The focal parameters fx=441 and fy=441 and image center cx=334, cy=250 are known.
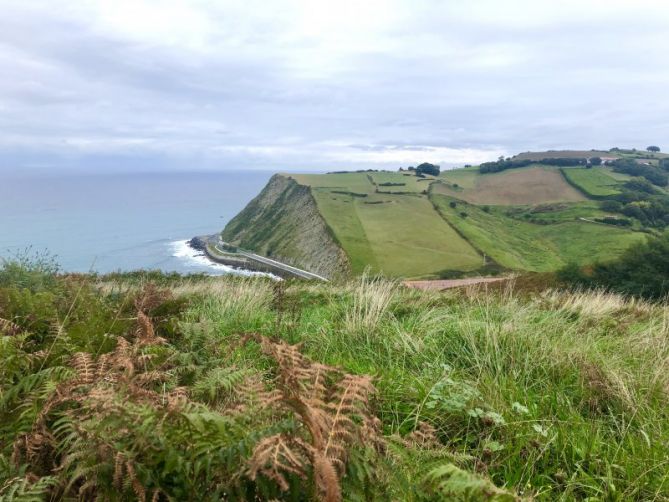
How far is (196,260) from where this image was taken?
106 meters

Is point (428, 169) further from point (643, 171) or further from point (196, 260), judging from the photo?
point (196, 260)

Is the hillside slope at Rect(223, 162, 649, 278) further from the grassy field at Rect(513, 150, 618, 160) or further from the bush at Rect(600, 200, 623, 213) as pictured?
the grassy field at Rect(513, 150, 618, 160)

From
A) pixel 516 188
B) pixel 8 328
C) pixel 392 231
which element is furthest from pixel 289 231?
pixel 8 328

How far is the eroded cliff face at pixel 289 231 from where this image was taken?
93.3 meters

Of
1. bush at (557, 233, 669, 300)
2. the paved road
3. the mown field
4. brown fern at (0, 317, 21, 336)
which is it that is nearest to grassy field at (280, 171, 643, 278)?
the mown field

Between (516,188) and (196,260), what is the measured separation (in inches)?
4278

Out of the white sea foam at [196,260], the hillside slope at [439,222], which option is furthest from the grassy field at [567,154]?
the white sea foam at [196,260]

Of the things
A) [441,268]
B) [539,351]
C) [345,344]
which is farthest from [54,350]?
[441,268]

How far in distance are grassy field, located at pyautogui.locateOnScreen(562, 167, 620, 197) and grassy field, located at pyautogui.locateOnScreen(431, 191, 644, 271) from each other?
1229 inches

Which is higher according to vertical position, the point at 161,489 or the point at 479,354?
the point at 161,489

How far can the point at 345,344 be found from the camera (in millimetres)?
5016

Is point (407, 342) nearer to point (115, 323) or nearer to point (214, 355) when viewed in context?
point (214, 355)

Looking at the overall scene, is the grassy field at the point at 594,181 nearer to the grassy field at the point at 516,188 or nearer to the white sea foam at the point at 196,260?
the grassy field at the point at 516,188

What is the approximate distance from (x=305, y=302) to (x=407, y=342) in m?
6.06
